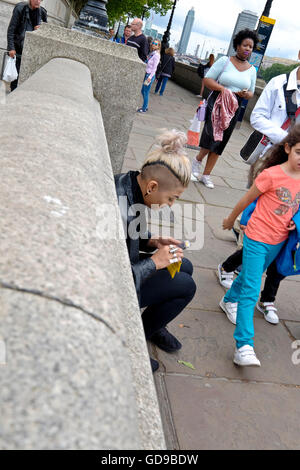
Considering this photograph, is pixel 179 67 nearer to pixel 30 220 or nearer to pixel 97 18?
pixel 97 18

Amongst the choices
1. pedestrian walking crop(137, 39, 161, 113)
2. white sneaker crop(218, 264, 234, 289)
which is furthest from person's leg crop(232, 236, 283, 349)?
pedestrian walking crop(137, 39, 161, 113)

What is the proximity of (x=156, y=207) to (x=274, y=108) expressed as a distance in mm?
2094

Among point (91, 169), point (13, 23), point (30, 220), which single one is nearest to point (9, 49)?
point (13, 23)

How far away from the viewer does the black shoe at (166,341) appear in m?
2.59

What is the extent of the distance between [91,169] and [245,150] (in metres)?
3.33

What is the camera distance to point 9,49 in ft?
20.2

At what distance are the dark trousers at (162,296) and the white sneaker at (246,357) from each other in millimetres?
460

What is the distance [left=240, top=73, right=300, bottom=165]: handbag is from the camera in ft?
12.1

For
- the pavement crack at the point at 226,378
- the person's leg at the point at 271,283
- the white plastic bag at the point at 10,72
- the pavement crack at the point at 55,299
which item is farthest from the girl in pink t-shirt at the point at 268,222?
the white plastic bag at the point at 10,72

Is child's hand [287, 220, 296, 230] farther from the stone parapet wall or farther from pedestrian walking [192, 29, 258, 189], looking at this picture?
pedestrian walking [192, 29, 258, 189]

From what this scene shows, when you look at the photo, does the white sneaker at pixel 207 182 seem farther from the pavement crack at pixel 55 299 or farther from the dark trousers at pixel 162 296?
the pavement crack at pixel 55 299

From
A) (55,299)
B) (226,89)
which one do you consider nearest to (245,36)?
(226,89)

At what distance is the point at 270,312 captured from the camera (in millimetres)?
3229
